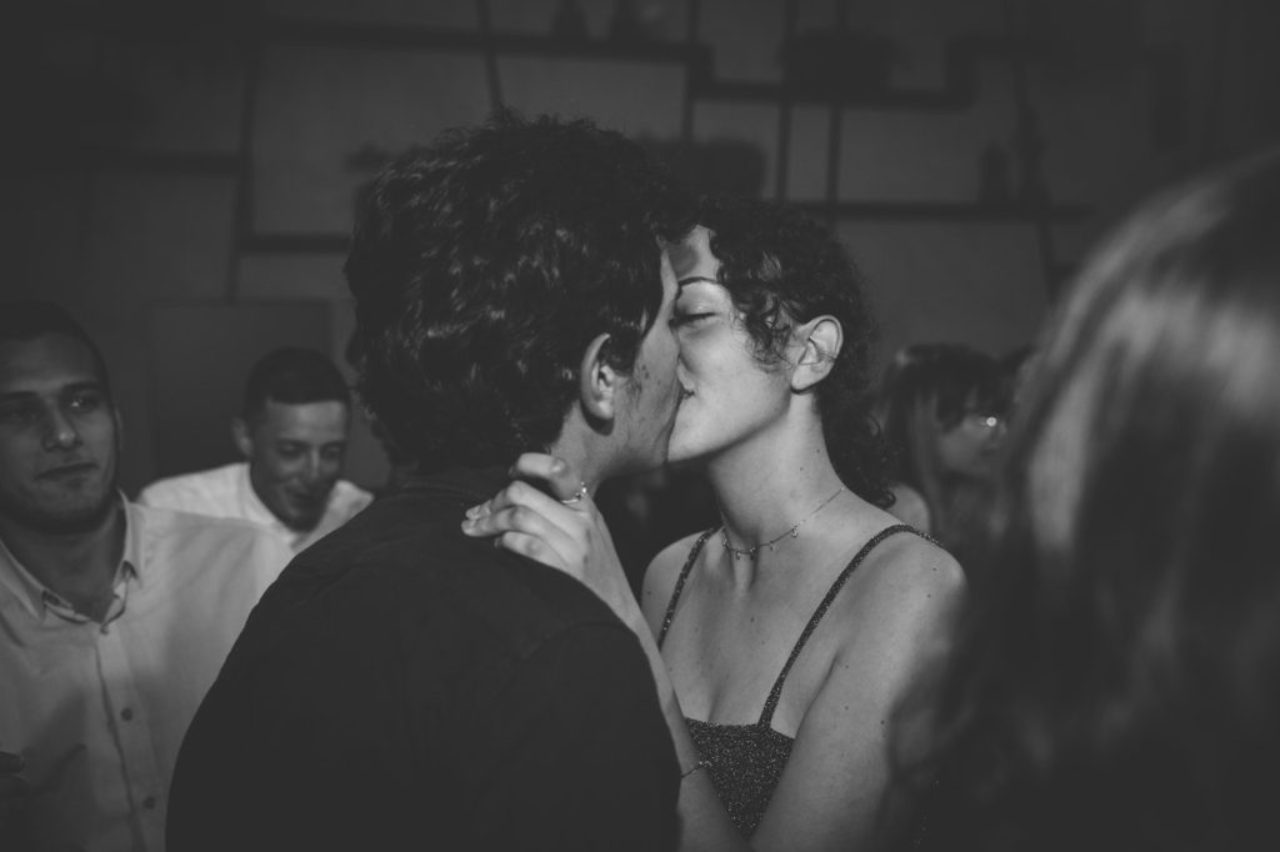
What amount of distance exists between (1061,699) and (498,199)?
69 centimetres

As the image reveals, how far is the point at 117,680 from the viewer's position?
2254mm

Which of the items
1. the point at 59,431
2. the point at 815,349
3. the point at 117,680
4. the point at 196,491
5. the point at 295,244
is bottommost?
the point at 117,680

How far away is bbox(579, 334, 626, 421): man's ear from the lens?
46.9 inches

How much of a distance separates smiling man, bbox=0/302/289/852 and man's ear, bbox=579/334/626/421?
1.41 metres

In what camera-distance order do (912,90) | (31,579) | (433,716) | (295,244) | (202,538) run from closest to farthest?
1. (433,716)
2. (31,579)
3. (202,538)
4. (295,244)
5. (912,90)

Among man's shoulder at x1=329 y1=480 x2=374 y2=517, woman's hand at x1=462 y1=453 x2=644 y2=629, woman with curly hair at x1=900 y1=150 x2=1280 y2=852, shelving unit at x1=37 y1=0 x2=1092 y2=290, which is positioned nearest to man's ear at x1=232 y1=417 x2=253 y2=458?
man's shoulder at x1=329 y1=480 x2=374 y2=517

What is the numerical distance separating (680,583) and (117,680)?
3.66 feet

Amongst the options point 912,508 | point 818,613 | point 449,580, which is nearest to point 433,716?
point 449,580

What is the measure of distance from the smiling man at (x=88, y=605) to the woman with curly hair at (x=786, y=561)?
994 mm

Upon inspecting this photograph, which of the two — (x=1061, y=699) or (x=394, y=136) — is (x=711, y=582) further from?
(x=394, y=136)

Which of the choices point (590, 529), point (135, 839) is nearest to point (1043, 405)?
point (590, 529)

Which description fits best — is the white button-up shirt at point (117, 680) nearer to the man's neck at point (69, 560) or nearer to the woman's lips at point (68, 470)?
the man's neck at point (69, 560)

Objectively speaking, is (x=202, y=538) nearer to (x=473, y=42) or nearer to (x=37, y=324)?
(x=37, y=324)

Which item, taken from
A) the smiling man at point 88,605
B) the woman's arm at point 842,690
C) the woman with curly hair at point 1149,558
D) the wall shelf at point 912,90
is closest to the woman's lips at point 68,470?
the smiling man at point 88,605
